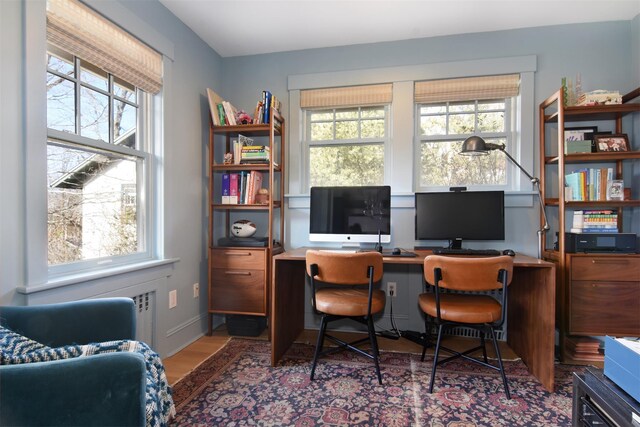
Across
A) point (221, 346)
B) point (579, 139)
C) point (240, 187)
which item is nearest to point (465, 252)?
point (579, 139)

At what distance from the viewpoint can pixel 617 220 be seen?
7.25 ft

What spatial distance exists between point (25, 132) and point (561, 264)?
3.14m

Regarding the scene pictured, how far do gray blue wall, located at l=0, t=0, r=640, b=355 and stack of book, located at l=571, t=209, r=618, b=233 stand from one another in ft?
1.06

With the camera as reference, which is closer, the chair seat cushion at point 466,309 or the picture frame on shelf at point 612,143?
the chair seat cushion at point 466,309

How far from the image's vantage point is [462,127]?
8.73ft

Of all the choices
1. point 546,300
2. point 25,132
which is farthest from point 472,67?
point 25,132

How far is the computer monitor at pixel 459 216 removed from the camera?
231cm

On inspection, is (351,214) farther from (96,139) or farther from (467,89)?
(96,139)

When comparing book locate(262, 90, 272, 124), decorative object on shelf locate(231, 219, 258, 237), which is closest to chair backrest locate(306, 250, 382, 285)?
decorative object on shelf locate(231, 219, 258, 237)

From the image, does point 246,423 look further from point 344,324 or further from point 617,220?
point 617,220

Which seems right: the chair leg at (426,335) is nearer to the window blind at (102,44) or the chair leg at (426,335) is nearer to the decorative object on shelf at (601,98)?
the decorative object on shelf at (601,98)

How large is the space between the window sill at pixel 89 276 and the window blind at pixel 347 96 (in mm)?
1807

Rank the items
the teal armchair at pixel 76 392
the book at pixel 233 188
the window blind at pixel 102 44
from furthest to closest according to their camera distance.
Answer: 1. the book at pixel 233 188
2. the window blind at pixel 102 44
3. the teal armchair at pixel 76 392

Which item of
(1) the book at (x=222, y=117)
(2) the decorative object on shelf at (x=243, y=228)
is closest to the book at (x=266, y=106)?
(1) the book at (x=222, y=117)
